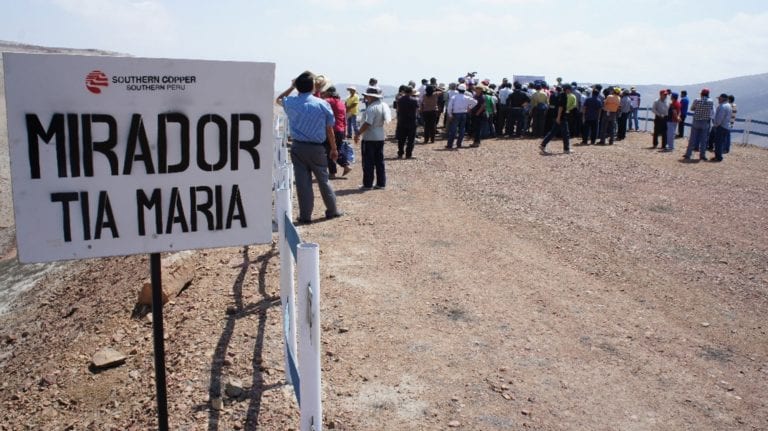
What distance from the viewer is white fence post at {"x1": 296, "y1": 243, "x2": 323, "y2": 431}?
2963 millimetres

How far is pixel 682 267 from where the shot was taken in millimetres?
7766

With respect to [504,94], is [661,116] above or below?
below

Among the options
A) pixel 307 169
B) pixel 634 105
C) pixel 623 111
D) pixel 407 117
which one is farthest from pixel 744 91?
pixel 307 169

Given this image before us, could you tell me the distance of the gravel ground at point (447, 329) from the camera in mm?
4316

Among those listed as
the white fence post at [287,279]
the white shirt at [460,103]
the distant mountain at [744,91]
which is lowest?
the white fence post at [287,279]

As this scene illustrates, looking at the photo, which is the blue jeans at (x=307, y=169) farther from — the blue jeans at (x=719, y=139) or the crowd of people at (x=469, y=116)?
the blue jeans at (x=719, y=139)

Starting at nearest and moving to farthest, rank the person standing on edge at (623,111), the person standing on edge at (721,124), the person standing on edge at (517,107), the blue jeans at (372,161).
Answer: the blue jeans at (372,161) → the person standing on edge at (721,124) → the person standing on edge at (623,111) → the person standing on edge at (517,107)

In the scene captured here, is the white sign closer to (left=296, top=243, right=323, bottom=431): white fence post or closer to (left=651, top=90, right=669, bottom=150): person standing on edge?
(left=296, top=243, right=323, bottom=431): white fence post

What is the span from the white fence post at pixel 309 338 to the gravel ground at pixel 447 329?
1032 millimetres

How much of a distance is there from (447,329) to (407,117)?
9533mm

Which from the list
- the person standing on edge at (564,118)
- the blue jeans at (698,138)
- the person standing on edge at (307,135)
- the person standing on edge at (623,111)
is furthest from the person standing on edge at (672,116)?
the person standing on edge at (307,135)

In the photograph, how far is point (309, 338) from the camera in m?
3.05

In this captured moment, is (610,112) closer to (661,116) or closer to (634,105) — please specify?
(661,116)

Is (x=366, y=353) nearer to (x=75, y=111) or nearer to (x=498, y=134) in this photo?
(x=75, y=111)
